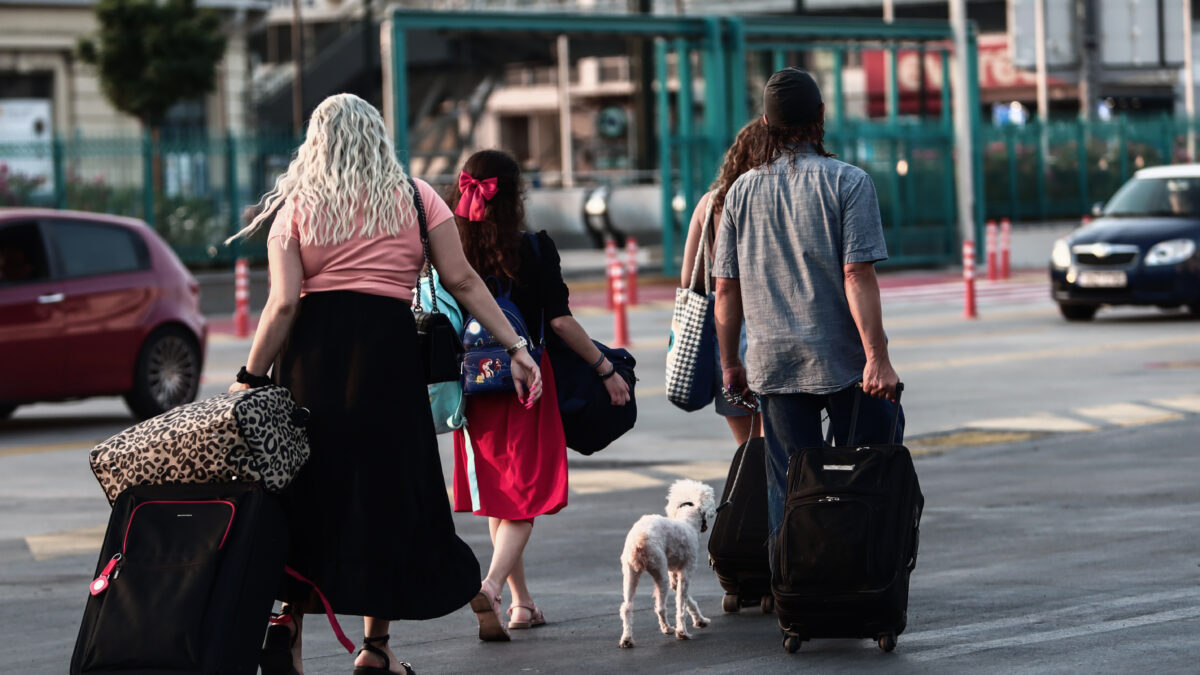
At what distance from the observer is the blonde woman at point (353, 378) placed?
532 centimetres

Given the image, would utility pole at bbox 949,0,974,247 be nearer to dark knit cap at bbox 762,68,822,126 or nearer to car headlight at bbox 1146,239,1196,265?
car headlight at bbox 1146,239,1196,265

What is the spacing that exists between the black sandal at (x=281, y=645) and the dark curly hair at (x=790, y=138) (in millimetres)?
2112

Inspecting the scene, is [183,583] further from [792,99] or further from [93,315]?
[93,315]

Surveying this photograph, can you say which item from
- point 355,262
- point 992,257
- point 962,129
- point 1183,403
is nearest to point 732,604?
point 355,262

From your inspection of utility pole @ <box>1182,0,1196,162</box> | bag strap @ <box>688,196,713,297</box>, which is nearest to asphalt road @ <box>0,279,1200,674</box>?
bag strap @ <box>688,196,713,297</box>

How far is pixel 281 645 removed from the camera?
5.49m

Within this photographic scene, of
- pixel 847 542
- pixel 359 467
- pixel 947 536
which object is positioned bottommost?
pixel 947 536

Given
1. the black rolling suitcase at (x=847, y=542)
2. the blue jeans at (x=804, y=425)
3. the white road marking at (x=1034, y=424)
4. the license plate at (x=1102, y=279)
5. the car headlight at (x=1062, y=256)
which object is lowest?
the white road marking at (x=1034, y=424)

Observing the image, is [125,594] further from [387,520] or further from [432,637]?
[432,637]

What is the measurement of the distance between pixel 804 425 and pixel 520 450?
107cm

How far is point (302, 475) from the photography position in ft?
17.6

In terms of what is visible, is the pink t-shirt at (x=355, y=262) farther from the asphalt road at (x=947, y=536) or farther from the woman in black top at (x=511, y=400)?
the asphalt road at (x=947, y=536)

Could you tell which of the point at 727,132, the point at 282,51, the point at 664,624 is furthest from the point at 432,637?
the point at 282,51

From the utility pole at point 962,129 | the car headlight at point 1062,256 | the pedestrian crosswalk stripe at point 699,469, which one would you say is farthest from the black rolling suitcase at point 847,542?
the utility pole at point 962,129
